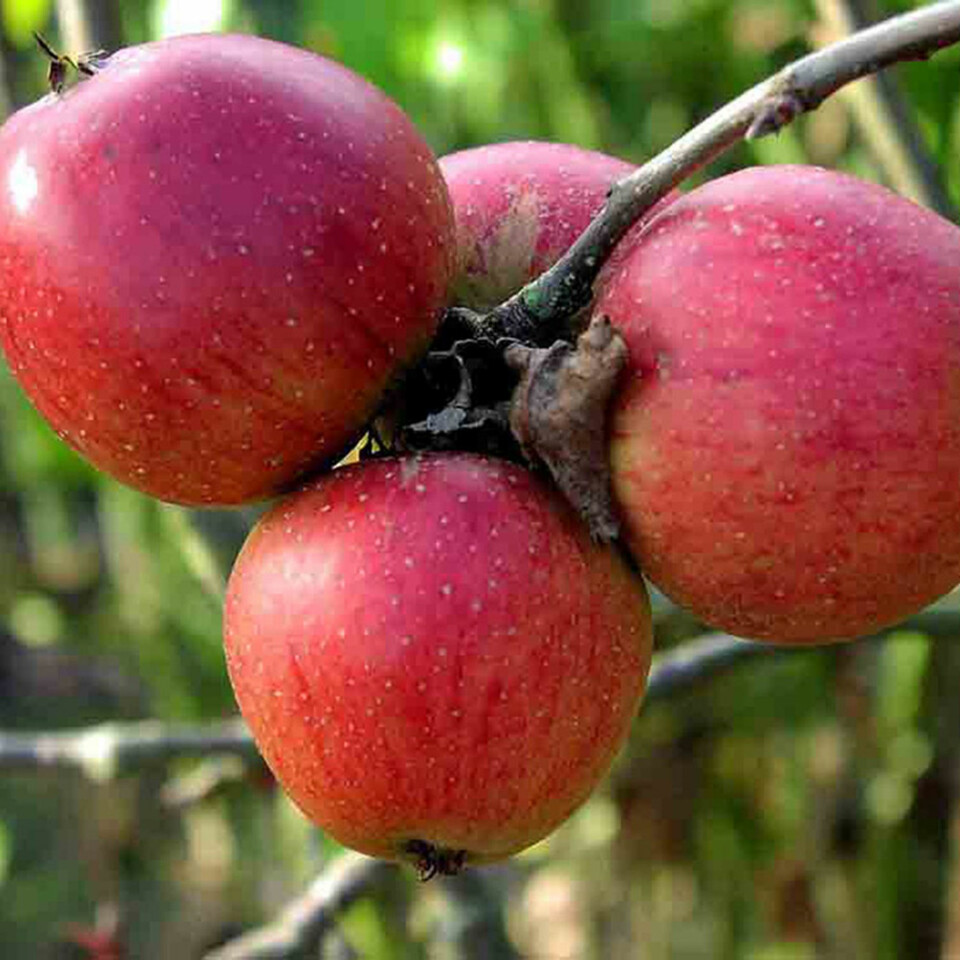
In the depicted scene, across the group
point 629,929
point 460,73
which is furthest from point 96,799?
point 460,73

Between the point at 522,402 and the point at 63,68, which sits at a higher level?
the point at 63,68

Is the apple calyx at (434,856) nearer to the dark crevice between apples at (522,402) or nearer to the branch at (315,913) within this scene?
the dark crevice between apples at (522,402)

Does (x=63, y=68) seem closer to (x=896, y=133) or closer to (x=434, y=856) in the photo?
(x=434, y=856)

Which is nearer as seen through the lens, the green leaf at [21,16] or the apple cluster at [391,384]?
the apple cluster at [391,384]

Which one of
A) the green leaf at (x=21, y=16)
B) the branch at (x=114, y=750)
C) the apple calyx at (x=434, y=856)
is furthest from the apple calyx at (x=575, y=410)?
the green leaf at (x=21, y=16)

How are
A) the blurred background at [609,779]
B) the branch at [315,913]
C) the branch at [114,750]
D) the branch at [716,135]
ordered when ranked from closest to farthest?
1. the branch at [716,135]
2. the branch at [315,913]
3. the branch at [114,750]
4. the blurred background at [609,779]

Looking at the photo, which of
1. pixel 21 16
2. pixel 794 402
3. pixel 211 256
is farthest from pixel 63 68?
pixel 21 16
